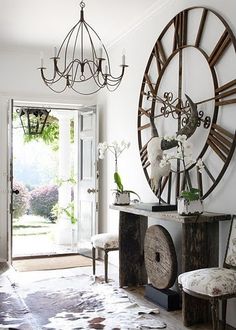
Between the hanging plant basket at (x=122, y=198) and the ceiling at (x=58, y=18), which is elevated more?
the ceiling at (x=58, y=18)

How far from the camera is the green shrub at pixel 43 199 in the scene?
363 inches

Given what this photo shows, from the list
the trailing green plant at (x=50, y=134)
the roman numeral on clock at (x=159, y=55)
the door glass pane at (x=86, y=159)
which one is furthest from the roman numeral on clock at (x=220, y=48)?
the trailing green plant at (x=50, y=134)

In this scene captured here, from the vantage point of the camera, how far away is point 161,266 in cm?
372

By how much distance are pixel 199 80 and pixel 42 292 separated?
236 centimetres

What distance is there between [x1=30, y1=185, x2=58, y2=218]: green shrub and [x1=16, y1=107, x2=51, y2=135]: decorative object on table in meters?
2.30

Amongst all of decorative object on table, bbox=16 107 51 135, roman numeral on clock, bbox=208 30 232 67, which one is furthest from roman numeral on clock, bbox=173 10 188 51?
decorative object on table, bbox=16 107 51 135

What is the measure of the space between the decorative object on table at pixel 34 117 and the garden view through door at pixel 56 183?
0.55 feet

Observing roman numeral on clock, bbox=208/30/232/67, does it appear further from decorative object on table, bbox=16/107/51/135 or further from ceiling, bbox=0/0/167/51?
decorative object on table, bbox=16/107/51/135

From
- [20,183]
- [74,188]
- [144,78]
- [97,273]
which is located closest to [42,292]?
[97,273]

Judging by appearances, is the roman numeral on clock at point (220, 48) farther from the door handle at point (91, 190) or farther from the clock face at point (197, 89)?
the door handle at point (91, 190)

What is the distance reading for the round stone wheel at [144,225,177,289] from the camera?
357cm

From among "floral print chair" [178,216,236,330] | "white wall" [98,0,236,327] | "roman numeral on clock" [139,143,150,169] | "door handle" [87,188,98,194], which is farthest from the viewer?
"door handle" [87,188,98,194]

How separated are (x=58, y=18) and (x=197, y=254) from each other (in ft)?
9.07

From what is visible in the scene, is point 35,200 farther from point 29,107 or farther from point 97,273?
point 97,273
